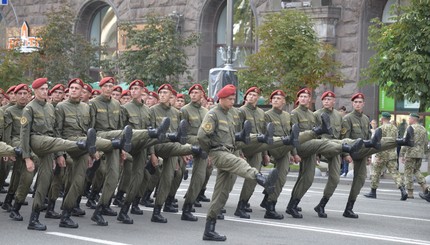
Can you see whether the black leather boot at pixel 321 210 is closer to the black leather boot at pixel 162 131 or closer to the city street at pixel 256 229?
the city street at pixel 256 229

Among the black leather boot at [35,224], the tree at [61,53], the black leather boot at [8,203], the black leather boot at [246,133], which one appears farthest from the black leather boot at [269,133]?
the tree at [61,53]

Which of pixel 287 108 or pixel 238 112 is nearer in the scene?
pixel 238 112

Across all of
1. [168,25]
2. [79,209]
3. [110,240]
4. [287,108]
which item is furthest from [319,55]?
[110,240]

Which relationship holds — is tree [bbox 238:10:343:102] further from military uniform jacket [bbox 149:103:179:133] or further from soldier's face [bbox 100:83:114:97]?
soldier's face [bbox 100:83:114:97]

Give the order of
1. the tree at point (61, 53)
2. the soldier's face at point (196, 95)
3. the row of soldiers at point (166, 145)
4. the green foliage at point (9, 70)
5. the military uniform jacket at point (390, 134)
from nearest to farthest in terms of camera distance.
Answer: the row of soldiers at point (166, 145)
the soldier's face at point (196, 95)
the military uniform jacket at point (390, 134)
the green foliage at point (9, 70)
the tree at point (61, 53)

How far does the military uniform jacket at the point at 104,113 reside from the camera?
1551 centimetres

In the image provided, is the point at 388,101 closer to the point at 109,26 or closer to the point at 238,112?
the point at 109,26

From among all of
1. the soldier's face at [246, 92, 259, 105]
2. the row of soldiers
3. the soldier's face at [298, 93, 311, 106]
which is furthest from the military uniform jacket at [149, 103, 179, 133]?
the soldier's face at [298, 93, 311, 106]

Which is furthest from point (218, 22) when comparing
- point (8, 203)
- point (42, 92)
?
point (42, 92)

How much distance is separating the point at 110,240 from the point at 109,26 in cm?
2727

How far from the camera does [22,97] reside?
50.9ft

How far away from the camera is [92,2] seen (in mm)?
39375

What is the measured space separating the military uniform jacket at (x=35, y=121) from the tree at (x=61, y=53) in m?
19.8

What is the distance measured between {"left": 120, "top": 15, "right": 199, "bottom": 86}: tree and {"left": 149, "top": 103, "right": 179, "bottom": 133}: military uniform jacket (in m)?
14.9
